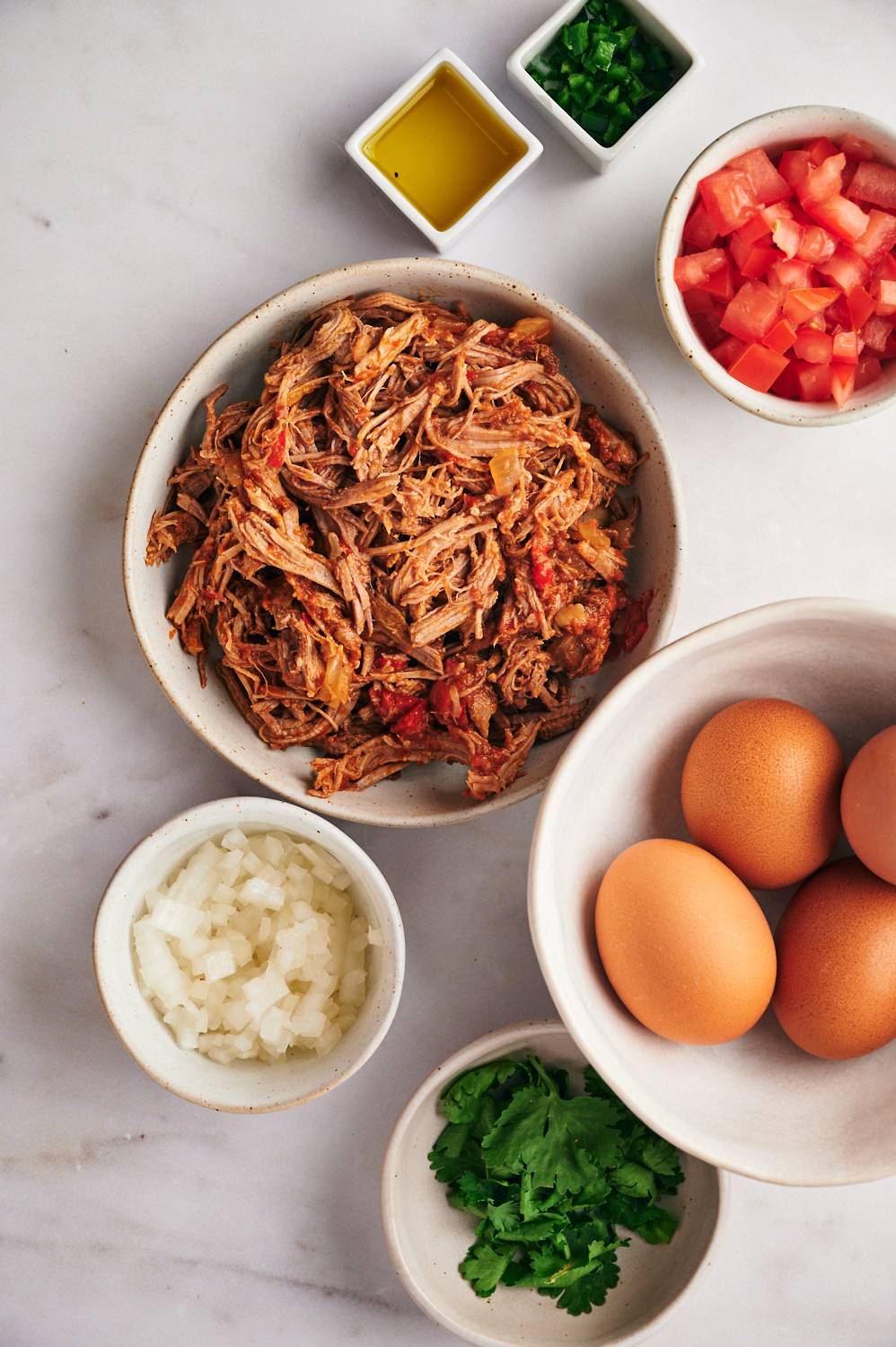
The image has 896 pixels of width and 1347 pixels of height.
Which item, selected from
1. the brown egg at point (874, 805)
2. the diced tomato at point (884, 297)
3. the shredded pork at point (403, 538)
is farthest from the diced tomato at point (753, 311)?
the brown egg at point (874, 805)

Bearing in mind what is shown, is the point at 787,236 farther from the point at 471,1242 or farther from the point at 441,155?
the point at 471,1242

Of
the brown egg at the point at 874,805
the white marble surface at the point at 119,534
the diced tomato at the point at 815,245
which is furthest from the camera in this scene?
the white marble surface at the point at 119,534

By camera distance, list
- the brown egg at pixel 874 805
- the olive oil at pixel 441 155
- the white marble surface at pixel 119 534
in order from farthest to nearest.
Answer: the white marble surface at pixel 119 534
the olive oil at pixel 441 155
the brown egg at pixel 874 805

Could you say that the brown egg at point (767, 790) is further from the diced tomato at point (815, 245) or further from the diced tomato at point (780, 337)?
the diced tomato at point (815, 245)

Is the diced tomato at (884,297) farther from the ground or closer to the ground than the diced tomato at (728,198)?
farther from the ground

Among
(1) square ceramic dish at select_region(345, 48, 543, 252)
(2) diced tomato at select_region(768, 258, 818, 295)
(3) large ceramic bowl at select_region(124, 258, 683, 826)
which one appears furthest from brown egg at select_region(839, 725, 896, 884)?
(1) square ceramic dish at select_region(345, 48, 543, 252)

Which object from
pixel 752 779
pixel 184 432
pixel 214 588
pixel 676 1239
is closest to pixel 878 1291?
pixel 676 1239

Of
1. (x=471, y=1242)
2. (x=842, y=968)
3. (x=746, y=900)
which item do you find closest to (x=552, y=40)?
(x=746, y=900)
